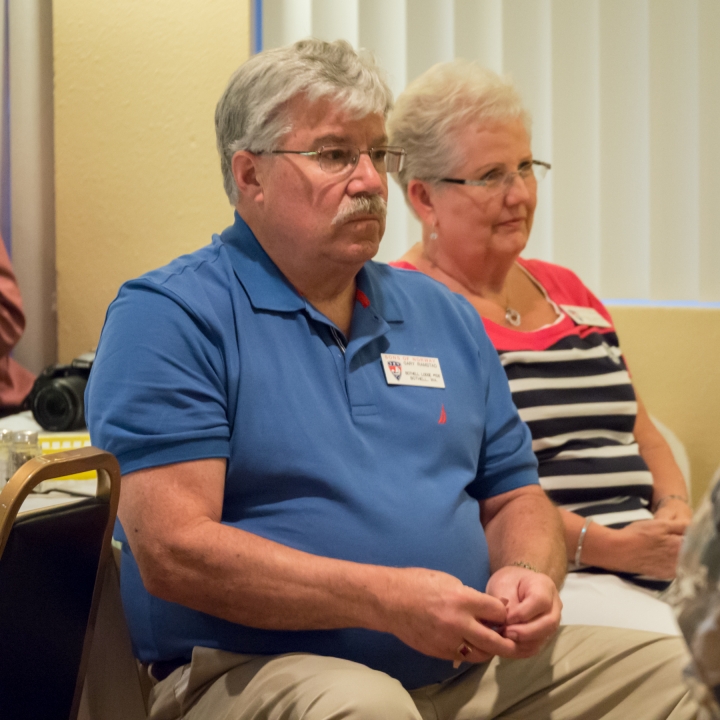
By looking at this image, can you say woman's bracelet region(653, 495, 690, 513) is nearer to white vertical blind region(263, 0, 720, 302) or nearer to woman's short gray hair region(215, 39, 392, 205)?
white vertical blind region(263, 0, 720, 302)

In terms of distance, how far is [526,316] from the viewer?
207 cm

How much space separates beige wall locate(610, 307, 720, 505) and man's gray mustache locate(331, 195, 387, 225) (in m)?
1.30

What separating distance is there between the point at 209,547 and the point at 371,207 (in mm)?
663

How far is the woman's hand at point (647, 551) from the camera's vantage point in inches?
68.6

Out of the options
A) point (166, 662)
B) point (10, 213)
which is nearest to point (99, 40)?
point (10, 213)

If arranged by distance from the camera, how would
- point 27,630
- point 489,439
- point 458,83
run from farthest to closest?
point 458,83
point 489,439
point 27,630

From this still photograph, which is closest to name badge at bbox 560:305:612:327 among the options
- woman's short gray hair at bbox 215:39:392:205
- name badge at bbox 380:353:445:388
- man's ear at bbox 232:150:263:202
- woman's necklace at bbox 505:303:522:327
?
woman's necklace at bbox 505:303:522:327

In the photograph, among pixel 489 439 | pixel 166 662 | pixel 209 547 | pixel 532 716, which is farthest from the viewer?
pixel 489 439

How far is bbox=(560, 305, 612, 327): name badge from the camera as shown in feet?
6.81

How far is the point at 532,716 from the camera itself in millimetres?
1404

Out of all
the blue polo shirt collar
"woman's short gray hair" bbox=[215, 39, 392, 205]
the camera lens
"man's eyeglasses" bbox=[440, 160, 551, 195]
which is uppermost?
"woman's short gray hair" bbox=[215, 39, 392, 205]

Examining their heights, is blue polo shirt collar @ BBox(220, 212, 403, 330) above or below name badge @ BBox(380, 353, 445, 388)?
above

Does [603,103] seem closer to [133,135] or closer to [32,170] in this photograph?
[133,135]

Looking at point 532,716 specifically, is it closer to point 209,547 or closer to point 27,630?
point 209,547
